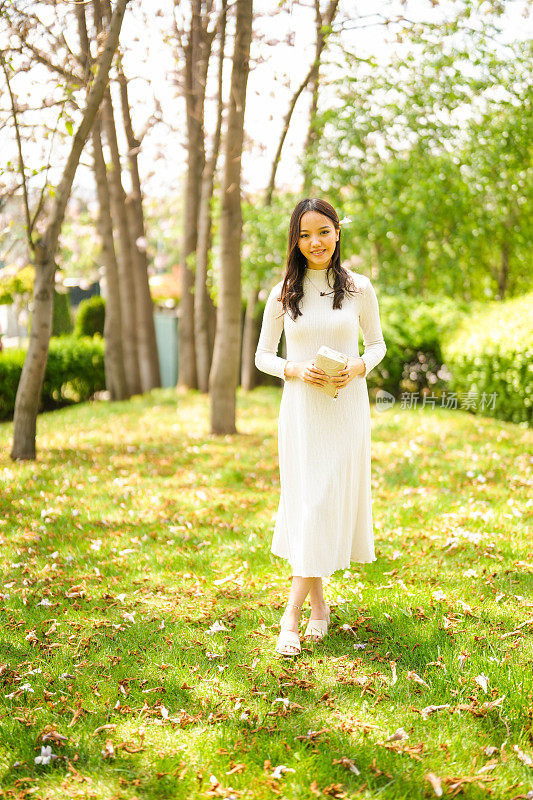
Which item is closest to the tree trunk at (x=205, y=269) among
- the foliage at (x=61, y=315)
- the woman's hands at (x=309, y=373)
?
the foliage at (x=61, y=315)

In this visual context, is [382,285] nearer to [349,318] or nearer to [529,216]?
[529,216]

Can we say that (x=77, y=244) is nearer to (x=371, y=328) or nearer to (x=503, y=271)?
(x=503, y=271)

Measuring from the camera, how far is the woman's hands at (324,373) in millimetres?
3130

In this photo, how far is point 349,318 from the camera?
329 cm

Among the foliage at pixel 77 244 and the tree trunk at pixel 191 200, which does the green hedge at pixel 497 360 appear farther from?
the foliage at pixel 77 244

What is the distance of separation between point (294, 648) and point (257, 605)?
627 mm

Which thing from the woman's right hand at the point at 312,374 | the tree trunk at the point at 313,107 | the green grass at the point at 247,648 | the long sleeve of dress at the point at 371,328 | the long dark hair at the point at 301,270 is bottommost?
the green grass at the point at 247,648

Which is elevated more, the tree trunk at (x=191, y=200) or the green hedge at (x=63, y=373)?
the tree trunk at (x=191, y=200)

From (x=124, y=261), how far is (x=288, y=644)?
10.3m

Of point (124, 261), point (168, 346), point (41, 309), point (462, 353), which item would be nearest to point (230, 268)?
point (41, 309)

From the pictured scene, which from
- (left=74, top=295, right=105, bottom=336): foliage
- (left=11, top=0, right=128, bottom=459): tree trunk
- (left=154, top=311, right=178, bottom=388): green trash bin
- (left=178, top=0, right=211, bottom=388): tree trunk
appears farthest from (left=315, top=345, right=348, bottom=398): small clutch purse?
(left=74, top=295, right=105, bottom=336): foliage

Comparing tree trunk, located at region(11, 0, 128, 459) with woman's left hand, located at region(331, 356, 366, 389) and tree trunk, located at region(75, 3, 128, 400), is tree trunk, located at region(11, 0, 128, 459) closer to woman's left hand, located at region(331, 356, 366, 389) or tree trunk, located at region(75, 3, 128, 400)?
tree trunk, located at region(75, 3, 128, 400)

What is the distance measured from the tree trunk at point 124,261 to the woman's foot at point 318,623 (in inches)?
394

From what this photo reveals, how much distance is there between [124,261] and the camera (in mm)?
12688
